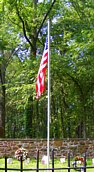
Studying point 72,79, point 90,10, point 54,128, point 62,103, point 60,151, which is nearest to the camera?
point 60,151

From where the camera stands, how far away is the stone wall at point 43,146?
468 inches

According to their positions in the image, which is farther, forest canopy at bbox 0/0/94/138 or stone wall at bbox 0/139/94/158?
forest canopy at bbox 0/0/94/138

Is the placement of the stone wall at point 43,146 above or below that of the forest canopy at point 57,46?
below

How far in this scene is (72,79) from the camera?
14164mm

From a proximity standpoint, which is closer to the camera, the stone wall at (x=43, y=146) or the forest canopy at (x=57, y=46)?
the stone wall at (x=43, y=146)

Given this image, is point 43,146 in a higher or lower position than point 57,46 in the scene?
lower

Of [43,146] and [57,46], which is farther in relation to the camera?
[57,46]

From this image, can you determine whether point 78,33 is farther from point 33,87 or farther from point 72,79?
point 33,87

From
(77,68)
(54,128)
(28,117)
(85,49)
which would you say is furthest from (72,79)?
(54,128)

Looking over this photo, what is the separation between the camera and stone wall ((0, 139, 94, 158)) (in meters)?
11.9

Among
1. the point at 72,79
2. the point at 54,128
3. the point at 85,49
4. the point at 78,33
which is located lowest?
the point at 54,128

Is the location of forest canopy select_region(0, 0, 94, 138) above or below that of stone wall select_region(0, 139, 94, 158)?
above

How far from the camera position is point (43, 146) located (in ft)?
39.0

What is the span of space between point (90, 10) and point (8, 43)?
4.95m
